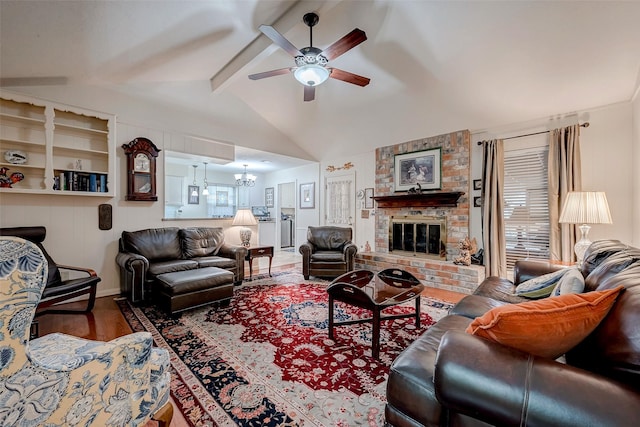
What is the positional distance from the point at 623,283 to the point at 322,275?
3.48 metres

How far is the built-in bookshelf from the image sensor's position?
3100mm

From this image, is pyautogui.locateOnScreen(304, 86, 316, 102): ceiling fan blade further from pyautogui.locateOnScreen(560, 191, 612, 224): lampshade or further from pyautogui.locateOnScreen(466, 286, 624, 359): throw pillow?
pyautogui.locateOnScreen(560, 191, 612, 224): lampshade

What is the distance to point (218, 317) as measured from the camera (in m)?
2.85

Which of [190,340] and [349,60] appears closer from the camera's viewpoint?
[190,340]

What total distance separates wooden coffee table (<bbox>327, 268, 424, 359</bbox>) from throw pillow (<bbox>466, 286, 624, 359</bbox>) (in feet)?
3.50

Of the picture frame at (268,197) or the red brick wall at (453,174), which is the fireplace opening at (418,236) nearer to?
the red brick wall at (453,174)

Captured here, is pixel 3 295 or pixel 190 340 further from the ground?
pixel 3 295

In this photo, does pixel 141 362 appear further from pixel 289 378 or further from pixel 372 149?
pixel 372 149

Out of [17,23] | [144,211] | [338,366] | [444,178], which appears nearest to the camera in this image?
[338,366]

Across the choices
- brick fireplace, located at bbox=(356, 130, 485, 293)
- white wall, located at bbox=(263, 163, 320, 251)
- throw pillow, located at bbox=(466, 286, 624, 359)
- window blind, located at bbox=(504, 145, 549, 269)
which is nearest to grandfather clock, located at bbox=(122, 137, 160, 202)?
white wall, located at bbox=(263, 163, 320, 251)

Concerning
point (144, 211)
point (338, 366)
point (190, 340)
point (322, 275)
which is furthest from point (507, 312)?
point (144, 211)

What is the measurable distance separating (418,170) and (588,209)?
237 cm

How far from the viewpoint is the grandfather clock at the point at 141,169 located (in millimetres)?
3938

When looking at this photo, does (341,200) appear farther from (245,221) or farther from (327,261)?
(245,221)
